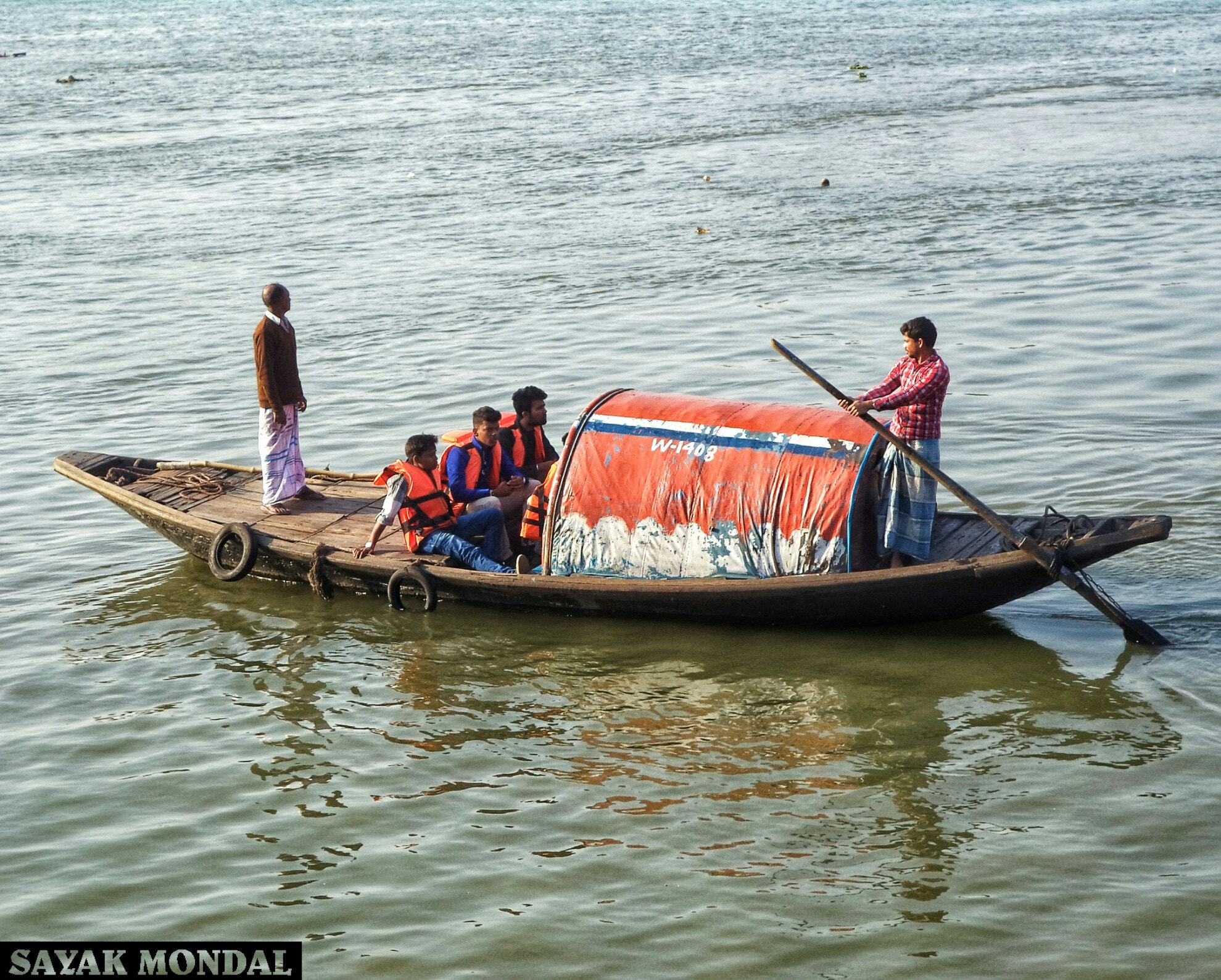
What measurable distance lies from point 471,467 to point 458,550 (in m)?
0.65

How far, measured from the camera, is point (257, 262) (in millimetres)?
21031

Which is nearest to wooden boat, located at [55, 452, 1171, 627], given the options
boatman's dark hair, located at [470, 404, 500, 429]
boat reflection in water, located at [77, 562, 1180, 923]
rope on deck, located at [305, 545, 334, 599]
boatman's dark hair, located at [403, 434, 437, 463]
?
rope on deck, located at [305, 545, 334, 599]

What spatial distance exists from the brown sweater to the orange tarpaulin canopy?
2491 mm

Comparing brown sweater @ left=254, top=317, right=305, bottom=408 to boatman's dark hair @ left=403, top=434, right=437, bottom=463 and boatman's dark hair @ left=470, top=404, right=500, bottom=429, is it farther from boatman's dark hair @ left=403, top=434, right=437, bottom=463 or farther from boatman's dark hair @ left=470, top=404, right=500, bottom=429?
boatman's dark hair @ left=470, top=404, right=500, bottom=429

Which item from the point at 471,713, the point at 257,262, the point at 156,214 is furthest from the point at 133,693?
the point at 156,214

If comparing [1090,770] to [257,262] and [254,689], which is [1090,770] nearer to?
[254,689]

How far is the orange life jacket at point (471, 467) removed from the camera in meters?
10.3

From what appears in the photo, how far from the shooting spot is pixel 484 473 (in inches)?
414

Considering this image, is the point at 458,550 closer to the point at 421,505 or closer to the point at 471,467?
the point at 421,505

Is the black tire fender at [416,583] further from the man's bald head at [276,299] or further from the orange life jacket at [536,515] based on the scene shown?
the man's bald head at [276,299]

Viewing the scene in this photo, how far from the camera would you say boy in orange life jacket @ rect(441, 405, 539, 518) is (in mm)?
10273

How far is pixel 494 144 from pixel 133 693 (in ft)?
71.1

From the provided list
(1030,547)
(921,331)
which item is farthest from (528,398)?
(1030,547)

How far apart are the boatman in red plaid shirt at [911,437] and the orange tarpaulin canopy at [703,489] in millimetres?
248
